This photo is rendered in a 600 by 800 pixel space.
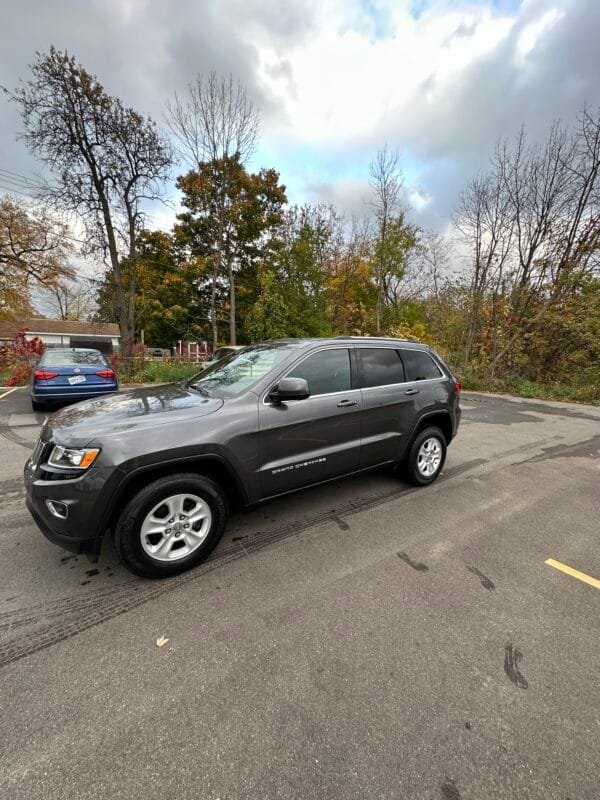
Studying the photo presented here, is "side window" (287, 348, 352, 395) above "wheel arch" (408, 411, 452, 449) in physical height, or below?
above

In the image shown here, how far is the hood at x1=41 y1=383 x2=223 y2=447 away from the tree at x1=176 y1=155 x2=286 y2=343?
13.9 meters

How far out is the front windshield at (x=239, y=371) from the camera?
293cm

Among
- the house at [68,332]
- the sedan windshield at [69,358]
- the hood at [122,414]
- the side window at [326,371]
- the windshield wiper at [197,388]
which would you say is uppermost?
the house at [68,332]

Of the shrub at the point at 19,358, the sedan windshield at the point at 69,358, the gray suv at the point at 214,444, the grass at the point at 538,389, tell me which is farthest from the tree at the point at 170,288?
the gray suv at the point at 214,444

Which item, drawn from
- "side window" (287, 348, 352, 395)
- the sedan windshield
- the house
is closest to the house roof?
the house

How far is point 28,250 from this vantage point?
2123 cm

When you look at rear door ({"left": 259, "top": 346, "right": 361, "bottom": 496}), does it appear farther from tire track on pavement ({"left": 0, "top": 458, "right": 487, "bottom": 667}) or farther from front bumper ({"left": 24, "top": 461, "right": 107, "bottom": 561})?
front bumper ({"left": 24, "top": 461, "right": 107, "bottom": 561})

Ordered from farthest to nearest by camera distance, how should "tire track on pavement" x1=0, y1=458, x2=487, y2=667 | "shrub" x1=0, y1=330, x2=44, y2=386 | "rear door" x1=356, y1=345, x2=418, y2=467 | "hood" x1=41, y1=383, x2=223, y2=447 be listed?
"shrub" x1=0, y1=330, x2=44, y2=386 < "rear door" x1=356, y1=345, x2=418, y2=467 < "hood" x1=41, y1=383, x2=223, y2=447 < "tire track on pavement" x1=0, y1=458, x2=487, y2=667

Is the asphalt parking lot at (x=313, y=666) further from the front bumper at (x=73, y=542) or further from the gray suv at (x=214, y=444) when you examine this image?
the gray suv at (x=214, y=444)

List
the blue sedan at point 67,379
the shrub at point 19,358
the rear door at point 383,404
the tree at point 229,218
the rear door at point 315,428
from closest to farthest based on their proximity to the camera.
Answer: the rear door at point 315,428 < the rear door at point 383,404 < the blue sedan at point 67,379 < the shrub at point 19,358 < the tree at point 229,218

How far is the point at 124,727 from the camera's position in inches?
57.3

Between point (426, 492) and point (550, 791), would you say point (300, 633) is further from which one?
point (426, 492)

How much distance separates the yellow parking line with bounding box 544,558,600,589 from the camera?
96.4 inches

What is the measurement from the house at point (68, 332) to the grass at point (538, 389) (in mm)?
30928
